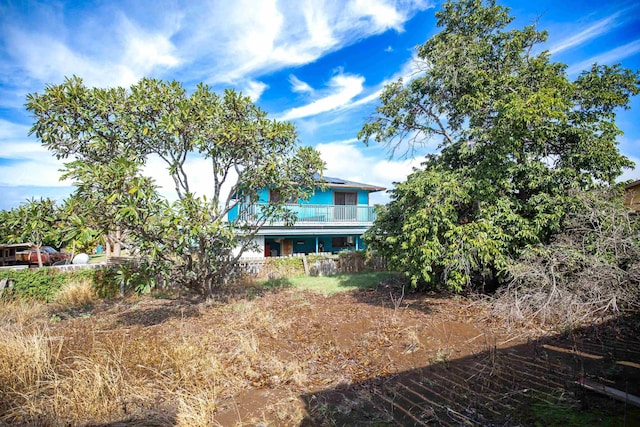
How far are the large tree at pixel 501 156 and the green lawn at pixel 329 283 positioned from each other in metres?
2.96

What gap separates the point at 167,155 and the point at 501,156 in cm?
806

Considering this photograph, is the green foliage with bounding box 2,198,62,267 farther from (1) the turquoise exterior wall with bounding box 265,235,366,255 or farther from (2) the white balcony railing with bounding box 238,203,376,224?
(1) the turquoise exterior wall with bounding box 265,235,366,255

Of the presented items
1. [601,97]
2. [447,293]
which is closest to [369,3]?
[601,97]

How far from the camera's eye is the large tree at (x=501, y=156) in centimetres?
726

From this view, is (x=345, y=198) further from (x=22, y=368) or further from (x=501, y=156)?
(x=22, y=368)

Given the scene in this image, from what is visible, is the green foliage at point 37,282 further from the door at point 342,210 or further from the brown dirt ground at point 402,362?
the door at point 342,210

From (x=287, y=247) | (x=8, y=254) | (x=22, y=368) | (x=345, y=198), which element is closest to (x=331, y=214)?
(x=345, y=198)

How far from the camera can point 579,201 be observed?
7.09m

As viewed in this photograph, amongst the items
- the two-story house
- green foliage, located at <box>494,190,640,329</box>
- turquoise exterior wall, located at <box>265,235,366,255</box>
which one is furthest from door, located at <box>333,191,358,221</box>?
green foliage, located at <box>494,190,640,329</box>

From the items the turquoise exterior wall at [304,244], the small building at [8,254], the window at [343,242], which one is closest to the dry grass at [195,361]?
the turquoise exterior wall at [304,244]

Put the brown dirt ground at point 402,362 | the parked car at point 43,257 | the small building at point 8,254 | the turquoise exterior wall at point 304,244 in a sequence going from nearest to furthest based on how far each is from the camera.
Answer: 1. the brown dirt ground at point 402,362
2. the small building at point 8,254
3. the parked car at point 43,257
4. the turquoise exterior wall at point 304,244

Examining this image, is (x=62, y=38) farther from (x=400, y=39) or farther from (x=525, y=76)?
(x=525, y=76)

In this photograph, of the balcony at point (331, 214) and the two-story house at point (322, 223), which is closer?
the two-story house at point (322, 223)

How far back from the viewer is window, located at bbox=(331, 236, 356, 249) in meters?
22.7
